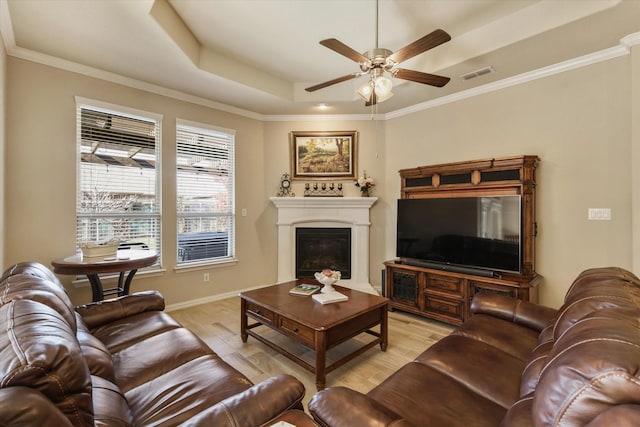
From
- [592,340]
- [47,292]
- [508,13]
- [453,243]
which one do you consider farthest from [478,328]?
[508,13]

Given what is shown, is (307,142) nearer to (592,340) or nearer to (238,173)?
(238,173)

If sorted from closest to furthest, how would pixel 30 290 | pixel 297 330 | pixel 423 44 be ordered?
pixel 30 290
pixel 423 44
pixel 297 330

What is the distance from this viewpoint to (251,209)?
450 cm

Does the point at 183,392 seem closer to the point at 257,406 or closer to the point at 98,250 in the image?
the point at 257,406

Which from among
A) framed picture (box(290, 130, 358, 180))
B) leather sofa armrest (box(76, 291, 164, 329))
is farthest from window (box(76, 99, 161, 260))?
framed picture (box(290, 130, 358, 180))

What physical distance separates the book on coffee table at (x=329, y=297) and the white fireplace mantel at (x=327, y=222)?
6.01 ft

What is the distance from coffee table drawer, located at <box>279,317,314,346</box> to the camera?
83.0 inches

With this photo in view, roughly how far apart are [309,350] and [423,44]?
105 inches

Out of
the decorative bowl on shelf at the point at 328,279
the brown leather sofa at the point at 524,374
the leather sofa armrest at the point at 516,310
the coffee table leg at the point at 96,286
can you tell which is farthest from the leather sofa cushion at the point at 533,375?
the coffee table leg at the point at 96,286

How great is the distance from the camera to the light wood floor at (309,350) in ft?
7.36

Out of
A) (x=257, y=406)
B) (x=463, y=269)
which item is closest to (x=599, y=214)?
(x=463, y=269)

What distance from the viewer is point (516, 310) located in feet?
6.72

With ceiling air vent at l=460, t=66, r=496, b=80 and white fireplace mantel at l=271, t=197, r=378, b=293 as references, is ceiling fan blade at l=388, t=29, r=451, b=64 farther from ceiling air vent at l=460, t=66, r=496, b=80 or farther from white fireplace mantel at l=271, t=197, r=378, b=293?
white fireplace mantel at l=271, t=197, r=378, b=293

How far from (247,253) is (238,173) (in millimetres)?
1248
